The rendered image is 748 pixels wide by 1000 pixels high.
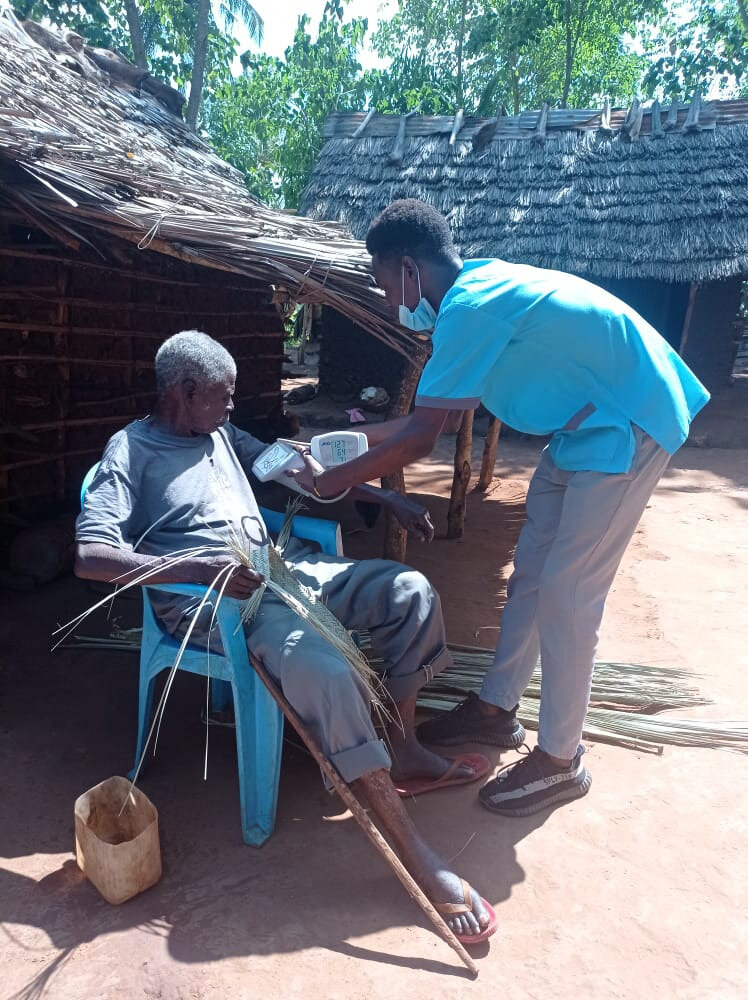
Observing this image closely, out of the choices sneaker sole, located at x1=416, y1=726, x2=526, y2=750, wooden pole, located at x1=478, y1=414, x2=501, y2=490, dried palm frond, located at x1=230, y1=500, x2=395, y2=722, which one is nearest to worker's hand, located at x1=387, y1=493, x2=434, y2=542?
dried palm frond, located at x1=230, y1=500, x2=395, y2=722

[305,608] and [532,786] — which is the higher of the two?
[305,608]

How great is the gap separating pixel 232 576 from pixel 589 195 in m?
9.08

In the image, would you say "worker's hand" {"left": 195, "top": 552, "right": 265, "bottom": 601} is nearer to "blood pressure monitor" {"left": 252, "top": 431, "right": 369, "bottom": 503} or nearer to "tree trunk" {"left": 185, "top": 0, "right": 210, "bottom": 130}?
"blood pressure monitor" {"left": 252, "top": 431, "right": 369, "bottom": 503}

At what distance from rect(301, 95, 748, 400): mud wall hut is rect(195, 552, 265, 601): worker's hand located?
26.4 feet

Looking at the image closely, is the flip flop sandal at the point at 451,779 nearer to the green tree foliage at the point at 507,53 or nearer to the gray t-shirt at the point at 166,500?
the gray t-shirt at the point at 166,500

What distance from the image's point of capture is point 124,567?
6.64 ft

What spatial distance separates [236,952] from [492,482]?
5.70m

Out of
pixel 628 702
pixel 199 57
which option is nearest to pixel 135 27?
pixel 199 57

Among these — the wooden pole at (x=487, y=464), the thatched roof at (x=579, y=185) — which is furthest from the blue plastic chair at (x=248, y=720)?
the thatched roof at (x=579, y=185)

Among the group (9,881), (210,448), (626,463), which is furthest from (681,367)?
(9,881)

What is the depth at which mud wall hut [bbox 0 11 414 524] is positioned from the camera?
3186mm

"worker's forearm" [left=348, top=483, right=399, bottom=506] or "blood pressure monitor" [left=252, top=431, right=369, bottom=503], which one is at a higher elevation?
"blood pressure monitor" [left=252, top=431, right=369, bottom=503]

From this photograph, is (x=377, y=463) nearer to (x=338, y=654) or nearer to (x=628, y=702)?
(x=338, y=654)

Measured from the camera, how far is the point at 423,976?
1717mm
